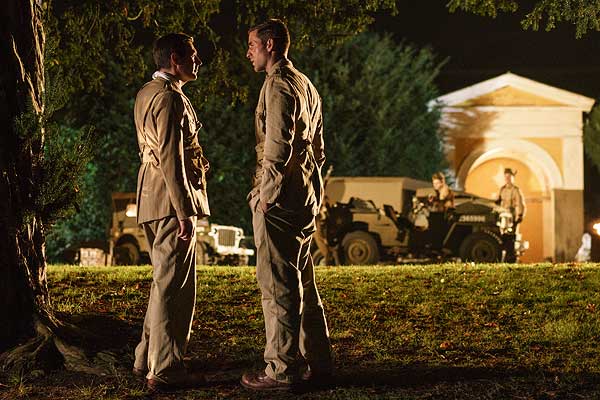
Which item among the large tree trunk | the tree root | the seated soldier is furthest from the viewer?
the seated soldier

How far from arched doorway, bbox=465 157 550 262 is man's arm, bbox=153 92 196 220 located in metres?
29.6

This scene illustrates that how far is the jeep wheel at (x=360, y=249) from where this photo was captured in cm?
2083

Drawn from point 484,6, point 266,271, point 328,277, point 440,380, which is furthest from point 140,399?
point 484,6

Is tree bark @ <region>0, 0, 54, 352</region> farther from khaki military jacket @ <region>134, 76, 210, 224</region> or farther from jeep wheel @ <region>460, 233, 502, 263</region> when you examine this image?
jeep wheel @ <region>460, 233, 502, 263</region>

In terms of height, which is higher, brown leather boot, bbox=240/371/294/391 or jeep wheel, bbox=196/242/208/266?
jeep wheel, bbox=196/242/208/266

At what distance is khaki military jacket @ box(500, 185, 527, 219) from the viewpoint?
2100cm

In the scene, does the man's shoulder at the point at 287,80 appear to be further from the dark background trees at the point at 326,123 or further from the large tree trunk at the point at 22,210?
the dark background trees at the point at 326,123

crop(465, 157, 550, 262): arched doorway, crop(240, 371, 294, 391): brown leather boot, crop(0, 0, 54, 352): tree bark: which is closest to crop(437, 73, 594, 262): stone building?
crop(465, 157, 550, 262): arched doorway

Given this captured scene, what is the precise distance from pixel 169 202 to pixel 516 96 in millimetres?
29971

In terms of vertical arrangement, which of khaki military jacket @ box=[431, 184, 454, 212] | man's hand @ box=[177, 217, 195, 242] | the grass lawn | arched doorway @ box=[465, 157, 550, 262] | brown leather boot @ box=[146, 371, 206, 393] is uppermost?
arched doorway @ box=[465, 157, 550, 262]

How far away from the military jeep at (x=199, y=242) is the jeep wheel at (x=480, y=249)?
6.39m

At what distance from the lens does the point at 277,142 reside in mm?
5660

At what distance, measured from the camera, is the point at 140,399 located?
5.80 metres

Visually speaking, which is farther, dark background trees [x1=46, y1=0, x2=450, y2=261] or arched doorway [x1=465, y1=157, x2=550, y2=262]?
arched doorway [x1=465, y1=157, x2=550, y2=262]
